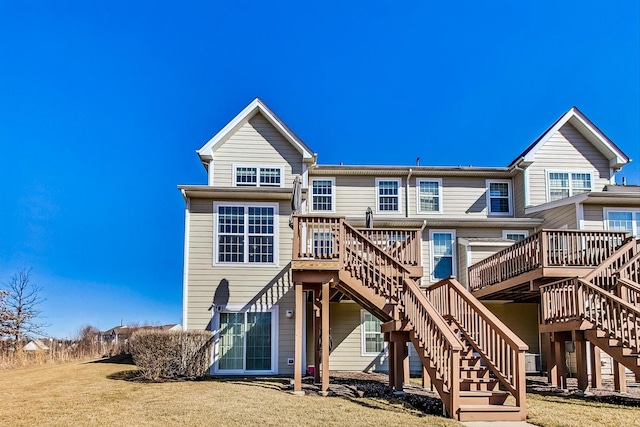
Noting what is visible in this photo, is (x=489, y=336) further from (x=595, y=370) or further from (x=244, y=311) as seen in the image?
(x=244, y=311)

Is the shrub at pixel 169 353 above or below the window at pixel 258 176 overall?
below

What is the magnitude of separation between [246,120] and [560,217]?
11.1 meters

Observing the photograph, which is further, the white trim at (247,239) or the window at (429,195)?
the window at (429,195)

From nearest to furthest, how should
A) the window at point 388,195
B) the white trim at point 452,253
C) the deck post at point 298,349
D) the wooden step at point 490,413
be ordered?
the wooden step at point 490,413
the deck post at point 298,349
the white trim at point 452,253
the window at point 388,195

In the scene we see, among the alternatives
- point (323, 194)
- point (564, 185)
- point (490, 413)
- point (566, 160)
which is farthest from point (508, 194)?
point (490, 413)

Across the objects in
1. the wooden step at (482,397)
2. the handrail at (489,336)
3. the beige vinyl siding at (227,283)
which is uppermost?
the beige vinyl siding at (227,283)

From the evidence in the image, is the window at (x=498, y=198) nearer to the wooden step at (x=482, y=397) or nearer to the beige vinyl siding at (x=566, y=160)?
the beige vinyl siding at (x=566, y=160)

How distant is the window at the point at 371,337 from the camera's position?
18312 millimetres

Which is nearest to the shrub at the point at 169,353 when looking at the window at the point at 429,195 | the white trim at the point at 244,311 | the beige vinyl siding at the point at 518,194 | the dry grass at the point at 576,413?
the white trim at the point at 244,311

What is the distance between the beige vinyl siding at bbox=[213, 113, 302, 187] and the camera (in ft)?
60.4

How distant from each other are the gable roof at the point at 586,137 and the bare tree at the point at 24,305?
70.8ft

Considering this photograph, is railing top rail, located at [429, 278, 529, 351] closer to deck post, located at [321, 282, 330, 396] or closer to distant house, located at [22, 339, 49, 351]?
deck post, located at [321, 282, 330, 396]

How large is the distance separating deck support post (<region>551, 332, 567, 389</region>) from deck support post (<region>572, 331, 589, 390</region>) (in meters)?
0.80

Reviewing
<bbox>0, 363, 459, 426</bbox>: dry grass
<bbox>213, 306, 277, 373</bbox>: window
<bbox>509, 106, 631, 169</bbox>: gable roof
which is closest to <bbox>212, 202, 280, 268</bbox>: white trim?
<bbox>213, 306, 277, 373</bbox>: window
